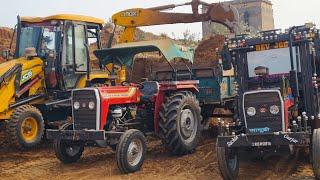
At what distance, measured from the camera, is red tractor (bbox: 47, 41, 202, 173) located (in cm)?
815

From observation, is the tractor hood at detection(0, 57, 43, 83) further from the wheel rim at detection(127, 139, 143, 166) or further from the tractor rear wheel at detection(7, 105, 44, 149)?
the wheel rim at detection(127, 139, 143, 166)

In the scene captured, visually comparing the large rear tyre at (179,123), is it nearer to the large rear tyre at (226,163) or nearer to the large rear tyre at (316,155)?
the large rear tyre at (226,163)

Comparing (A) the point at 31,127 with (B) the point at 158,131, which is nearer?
(B) the point at 158,131

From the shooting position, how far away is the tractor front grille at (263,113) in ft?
23.0

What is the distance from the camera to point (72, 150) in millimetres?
9250

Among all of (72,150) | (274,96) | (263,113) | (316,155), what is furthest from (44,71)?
(316,155)

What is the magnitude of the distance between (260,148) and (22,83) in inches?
227

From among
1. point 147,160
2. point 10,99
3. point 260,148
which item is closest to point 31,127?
point 10,99

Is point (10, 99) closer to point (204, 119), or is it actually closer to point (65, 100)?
point (65, 100)

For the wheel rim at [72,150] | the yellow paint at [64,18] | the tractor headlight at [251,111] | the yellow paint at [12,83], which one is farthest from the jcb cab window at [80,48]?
the tractor headlight at [251,111]

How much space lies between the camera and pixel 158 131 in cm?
938

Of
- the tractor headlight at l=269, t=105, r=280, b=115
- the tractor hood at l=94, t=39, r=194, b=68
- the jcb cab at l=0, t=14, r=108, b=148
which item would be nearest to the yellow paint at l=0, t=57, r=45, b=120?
the jcb cab at l=0, t=14, r=108, b=148

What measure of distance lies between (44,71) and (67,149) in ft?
8.73

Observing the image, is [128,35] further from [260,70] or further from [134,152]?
[260,70]
